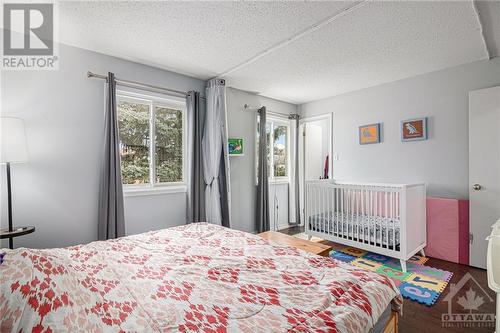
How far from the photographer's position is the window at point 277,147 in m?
4.57

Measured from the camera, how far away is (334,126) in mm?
4285

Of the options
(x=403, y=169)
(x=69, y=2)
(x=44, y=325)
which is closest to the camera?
(x=44, y=325)

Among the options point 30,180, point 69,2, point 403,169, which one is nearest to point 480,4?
point 403,169

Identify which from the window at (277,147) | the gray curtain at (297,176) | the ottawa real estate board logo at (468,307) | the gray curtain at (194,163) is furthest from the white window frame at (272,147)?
the ottawa real estate board logo at (468,307)

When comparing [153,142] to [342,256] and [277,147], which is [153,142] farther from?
[342,256]

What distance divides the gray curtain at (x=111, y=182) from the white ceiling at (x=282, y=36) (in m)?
0.63

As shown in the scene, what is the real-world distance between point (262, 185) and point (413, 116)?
7.91ft

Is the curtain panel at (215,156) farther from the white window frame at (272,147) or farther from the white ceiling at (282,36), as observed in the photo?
the white window frame at (272,147)

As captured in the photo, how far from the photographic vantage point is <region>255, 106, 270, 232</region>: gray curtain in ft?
13.0

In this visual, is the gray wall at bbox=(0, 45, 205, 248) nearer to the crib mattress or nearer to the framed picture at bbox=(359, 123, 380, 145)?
the crib mattress

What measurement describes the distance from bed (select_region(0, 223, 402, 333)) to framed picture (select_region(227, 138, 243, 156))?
2163mm

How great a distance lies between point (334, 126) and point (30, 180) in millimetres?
4215

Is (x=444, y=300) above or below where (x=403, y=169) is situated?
below

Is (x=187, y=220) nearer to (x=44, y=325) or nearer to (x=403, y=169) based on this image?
(x=44, y=325)
